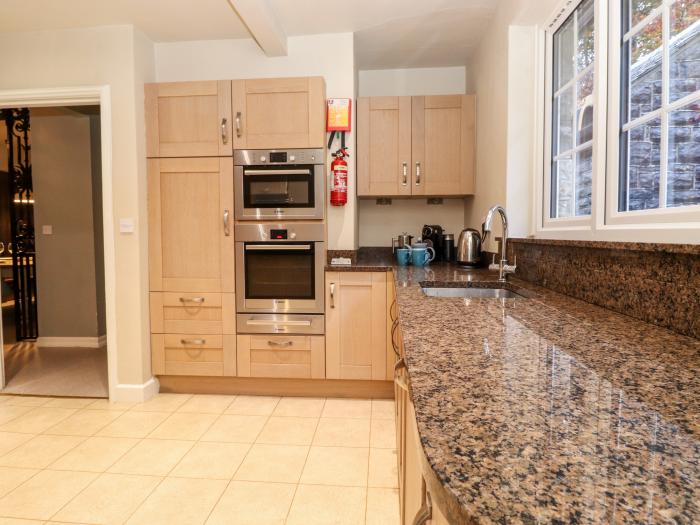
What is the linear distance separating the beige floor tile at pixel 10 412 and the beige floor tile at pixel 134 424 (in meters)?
0.66

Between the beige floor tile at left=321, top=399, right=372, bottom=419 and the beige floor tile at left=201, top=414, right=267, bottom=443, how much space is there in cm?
41

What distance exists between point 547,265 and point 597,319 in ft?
2.00

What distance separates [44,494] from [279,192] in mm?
1915

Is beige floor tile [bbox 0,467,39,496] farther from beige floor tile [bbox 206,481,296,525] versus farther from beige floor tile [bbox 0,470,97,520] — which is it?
beige floor tile [bbox 206,481,296,525]

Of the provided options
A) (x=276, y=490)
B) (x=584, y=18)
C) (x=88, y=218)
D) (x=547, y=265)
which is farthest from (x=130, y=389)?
(x=584, y=18)

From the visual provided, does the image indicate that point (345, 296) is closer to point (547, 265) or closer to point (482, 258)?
point (482, 258)

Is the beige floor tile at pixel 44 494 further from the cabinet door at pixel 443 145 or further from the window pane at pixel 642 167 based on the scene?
the cabinet door at pixel 443 145

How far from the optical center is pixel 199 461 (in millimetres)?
1941

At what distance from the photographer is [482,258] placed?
2.67m

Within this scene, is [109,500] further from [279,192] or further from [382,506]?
[279,192]

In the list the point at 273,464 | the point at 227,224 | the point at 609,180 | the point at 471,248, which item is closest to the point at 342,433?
the point at 273,464

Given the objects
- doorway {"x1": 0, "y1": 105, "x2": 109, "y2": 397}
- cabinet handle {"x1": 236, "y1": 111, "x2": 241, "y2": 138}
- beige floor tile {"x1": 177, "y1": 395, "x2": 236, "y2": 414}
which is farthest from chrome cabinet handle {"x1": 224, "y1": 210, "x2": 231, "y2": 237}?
doorway {"x1": 0, "y1": 105, "x2": 109, "y2": 397}

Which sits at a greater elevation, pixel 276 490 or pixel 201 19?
pixel 201 19

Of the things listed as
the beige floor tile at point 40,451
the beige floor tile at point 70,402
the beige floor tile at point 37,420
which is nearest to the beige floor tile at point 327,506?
the beige floor tile at point 40,451
